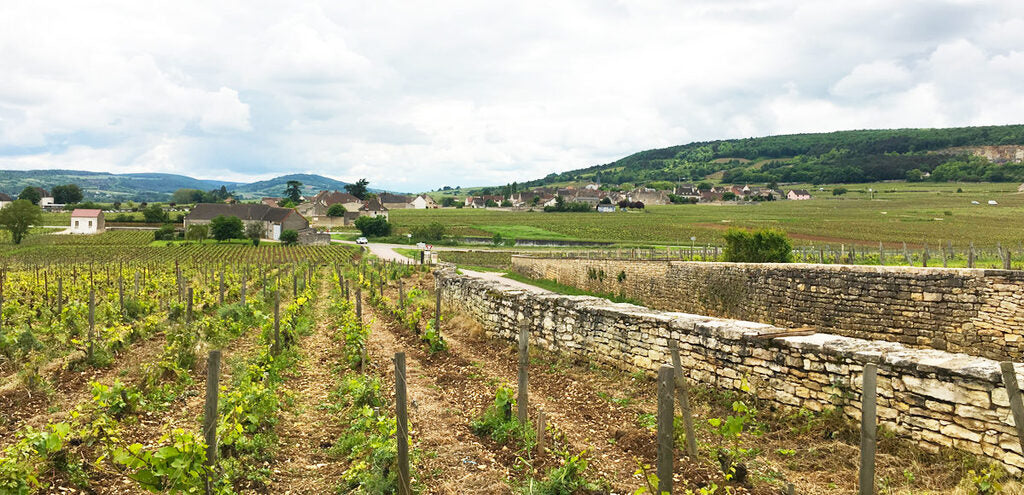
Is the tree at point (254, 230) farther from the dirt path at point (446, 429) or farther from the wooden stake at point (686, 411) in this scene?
the wooden stake at point (686, 411)

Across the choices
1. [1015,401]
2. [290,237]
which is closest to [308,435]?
[1015,401]

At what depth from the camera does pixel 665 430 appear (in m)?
5.01

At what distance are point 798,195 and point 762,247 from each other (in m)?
123

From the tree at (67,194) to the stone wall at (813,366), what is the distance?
179 m

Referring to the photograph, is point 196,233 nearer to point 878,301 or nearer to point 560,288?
point 560,288

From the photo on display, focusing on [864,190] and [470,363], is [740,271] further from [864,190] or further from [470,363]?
[864,190]

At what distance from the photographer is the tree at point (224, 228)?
260 ft

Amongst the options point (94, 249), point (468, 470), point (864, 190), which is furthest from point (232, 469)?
point (864, 190)

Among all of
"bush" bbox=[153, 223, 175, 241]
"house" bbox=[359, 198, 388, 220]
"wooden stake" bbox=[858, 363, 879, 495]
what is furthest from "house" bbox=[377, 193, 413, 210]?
"wooden stake" bbox=[858, 363, 879, 495]

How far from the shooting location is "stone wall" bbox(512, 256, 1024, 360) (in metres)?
11.0

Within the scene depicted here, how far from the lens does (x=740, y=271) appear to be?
17562 millimetres

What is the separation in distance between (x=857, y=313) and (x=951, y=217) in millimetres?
73297

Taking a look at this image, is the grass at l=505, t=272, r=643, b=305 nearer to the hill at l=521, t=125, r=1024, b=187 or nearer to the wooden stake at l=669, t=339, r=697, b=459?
the wooden stake at l=669, t=339, r=697, b=459

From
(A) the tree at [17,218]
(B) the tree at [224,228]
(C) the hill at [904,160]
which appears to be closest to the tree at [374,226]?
→ (B) the tree at [224,228]
